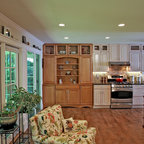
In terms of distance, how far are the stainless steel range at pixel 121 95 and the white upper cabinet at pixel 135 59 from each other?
104 centimetres

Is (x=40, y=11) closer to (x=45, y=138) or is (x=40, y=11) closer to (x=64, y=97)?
(x=45, y=138)

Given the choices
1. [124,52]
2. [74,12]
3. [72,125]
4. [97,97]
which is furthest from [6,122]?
[124,52]

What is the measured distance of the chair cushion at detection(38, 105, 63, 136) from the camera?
2039mm

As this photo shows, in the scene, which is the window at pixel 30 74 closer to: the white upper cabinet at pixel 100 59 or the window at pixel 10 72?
the window at pixel 10 72

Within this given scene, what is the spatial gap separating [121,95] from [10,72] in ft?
13.6

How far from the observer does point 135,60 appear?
6.05 m

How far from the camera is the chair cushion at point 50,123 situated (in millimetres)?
2039

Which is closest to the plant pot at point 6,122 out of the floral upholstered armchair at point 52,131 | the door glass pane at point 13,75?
the floral upholstered armchair at point 52,131

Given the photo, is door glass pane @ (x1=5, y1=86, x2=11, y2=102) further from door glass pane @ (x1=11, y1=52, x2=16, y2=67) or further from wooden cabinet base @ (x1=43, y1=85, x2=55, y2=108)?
wooden cabinet base @ (x1=43, y1=85, x2=55, y2=108)

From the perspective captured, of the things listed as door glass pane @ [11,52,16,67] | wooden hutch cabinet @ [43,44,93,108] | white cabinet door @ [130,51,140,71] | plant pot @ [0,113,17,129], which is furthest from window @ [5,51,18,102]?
white cabinet door @ [130,51,140,71]

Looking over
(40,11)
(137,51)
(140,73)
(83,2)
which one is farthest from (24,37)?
(140,73)

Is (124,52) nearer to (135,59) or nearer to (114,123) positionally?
(135,59)

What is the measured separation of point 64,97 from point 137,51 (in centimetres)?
372

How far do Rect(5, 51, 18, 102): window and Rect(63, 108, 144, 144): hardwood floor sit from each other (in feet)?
7.20
